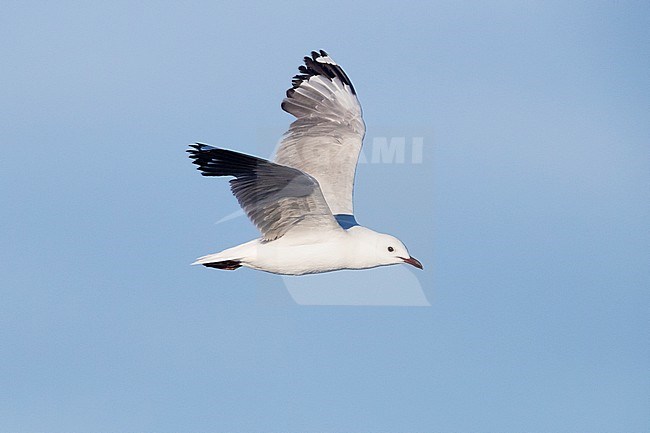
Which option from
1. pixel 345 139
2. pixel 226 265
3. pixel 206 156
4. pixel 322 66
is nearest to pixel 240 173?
pixel 206 156

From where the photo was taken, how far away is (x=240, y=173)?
11.7 m

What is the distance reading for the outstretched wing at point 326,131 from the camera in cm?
1345

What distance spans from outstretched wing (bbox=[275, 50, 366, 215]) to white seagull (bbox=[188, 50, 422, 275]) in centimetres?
1

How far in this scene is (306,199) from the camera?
11859 millimetres

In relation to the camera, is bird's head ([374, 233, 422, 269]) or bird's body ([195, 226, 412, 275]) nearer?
bird's body ([195, 226, 412, 275])

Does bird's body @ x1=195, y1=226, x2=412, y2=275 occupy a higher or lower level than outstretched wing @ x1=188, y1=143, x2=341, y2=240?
lower

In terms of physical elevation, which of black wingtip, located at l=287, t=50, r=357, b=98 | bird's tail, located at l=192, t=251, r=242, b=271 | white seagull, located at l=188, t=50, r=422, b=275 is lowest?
bird's tail, located at l=192, t=251, r=242, b=271

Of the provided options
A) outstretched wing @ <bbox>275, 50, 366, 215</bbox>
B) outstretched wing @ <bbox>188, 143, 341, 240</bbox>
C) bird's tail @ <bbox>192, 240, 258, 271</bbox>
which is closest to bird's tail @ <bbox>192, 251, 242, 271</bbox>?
bird's tail @ <bbox>192, 240, 258, 271</bbox>

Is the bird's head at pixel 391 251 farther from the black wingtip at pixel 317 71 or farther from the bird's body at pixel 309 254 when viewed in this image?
the black wingtip at pixel 317 71

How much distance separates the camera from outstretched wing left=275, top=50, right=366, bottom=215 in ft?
44.1

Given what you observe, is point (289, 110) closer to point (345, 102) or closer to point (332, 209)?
point (345, 102)

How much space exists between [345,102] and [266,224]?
2.49m

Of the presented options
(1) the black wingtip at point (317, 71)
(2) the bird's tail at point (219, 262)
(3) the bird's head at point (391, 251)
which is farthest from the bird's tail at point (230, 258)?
(1) the black wingtip at point (317, 71)

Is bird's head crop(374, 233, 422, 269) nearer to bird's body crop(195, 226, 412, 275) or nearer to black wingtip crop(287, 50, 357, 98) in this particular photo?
bird's body crop(195, 226, 412, 275)
